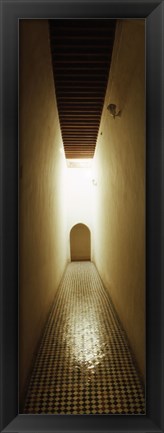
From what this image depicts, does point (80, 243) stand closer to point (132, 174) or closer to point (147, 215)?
point (132, 174)

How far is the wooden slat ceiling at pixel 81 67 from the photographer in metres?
3.26

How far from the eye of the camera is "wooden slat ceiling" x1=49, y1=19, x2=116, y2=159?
3257mm

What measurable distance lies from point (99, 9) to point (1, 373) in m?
1.83

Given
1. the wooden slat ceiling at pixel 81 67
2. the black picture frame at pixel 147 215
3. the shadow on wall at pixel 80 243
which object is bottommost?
the shadow on wall at pixel 80 243

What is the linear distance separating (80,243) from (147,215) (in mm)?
11302

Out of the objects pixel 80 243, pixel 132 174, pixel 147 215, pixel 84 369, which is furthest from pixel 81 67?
pixel 80 243

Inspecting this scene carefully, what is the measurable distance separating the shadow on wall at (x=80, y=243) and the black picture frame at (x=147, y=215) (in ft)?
36.9

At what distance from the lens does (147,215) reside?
1311 millimetres

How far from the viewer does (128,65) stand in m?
2.80

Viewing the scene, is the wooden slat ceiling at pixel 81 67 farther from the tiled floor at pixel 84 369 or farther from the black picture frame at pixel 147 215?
the tiled floor at pixel 84 369

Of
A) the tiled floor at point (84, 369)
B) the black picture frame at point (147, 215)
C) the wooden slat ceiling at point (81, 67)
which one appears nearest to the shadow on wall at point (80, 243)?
the wooden slat ceiling at point (81, 67)

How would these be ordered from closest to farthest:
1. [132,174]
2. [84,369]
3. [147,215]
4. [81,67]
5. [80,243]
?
[147,215], [84,369], [132,174], [81,67], [80,243]

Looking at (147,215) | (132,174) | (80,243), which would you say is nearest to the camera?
(147,215)

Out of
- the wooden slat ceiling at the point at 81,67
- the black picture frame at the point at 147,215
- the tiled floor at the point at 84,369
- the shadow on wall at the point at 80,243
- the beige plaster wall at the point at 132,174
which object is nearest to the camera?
the black picture frame at the point at 147,215
